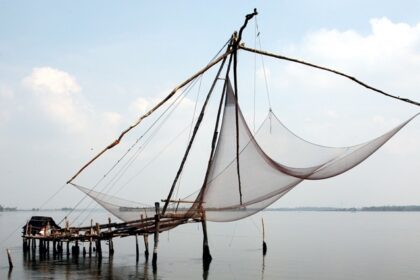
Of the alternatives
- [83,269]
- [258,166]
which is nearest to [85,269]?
[83,269]

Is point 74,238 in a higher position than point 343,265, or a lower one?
higher

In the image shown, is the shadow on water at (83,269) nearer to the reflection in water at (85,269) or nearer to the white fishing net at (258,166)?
the reflection in water at (85,269)

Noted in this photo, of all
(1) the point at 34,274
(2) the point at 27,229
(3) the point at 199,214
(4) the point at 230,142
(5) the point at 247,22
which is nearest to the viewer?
(5) the point at 247,22

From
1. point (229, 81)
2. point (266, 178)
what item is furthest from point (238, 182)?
point (229, 81)

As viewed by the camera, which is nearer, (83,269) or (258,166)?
(258,166)

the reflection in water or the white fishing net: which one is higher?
the white fishing net

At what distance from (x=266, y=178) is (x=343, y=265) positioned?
45.8 ft

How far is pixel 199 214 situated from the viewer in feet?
60.3

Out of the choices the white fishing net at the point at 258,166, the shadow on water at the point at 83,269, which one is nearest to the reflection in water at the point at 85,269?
the shadow on water at the point at 83,269

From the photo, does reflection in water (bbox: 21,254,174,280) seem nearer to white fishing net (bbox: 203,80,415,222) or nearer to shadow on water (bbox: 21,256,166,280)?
shadow on water (bbox: 21,256,166,280)

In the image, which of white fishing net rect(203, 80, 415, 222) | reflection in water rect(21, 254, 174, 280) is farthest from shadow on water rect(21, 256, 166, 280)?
white fishing net rect(203, 80, 415, 222)

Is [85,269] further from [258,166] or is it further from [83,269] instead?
[258,166]

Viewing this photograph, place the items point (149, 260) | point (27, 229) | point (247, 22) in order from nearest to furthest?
point (247, 22), point (149, 260), point (27, 229)

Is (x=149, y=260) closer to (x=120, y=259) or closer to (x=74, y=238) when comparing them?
(x=120, y=259)
